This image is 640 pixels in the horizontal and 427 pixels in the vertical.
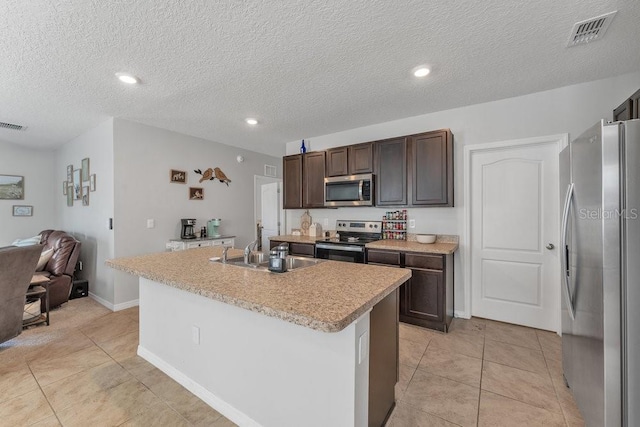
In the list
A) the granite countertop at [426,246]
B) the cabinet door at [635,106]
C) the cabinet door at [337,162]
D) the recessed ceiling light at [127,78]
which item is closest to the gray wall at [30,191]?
the recessed ceiling light at [127,78]

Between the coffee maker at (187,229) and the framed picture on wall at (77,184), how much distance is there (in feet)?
6.00

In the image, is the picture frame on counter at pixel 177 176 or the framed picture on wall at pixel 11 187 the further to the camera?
the framed picture on wall at pixel 11 187

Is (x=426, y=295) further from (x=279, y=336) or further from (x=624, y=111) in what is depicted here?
(x=624, y=111)

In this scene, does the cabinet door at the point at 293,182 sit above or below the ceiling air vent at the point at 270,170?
below

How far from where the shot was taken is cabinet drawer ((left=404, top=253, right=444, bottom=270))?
2.80m

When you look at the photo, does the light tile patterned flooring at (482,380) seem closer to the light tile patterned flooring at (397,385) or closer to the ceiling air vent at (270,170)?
the light tile patterned flooring at (397,385)

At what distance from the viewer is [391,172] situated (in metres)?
3.43

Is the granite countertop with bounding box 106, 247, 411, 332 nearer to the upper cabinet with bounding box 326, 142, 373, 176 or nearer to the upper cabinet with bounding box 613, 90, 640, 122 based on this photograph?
the upper cabinet with bounding box 326, 142, 373, 176

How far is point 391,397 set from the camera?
174 cm

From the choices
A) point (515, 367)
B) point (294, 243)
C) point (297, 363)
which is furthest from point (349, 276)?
point (294, 243)

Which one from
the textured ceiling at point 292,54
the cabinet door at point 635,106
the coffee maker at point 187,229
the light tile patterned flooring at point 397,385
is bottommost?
the light tile patterned flooring at point 397,385

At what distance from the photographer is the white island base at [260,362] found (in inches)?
48.1

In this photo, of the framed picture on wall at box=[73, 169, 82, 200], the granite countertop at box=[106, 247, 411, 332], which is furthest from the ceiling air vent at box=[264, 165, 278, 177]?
the granite countertop at box=[106, 247, 411, 332]

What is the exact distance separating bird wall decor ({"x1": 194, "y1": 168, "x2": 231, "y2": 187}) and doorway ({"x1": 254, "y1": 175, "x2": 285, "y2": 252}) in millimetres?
906
